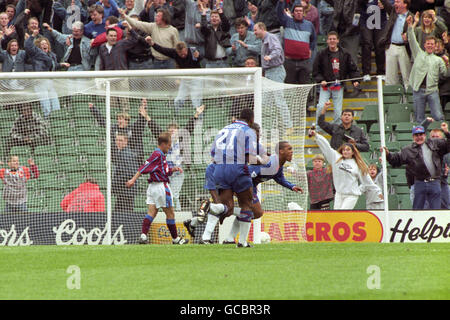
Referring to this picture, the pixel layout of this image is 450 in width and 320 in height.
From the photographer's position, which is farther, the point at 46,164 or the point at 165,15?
the point at 165,15

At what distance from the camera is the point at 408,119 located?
19797mm

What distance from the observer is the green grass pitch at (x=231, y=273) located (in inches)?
289

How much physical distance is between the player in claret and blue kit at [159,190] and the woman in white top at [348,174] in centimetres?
306

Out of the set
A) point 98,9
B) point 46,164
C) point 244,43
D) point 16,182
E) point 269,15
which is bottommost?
point 16,182

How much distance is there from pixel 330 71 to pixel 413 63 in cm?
182

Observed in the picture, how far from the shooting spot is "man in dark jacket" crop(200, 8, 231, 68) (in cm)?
1909

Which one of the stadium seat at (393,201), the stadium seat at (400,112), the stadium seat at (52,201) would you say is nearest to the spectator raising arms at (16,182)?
the stadium seat at (52,201)

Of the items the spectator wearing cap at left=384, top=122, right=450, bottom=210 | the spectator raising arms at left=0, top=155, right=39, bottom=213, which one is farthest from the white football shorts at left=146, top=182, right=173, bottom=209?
the spectator wearing cap at left=384, top=122, right=450, bottom=210

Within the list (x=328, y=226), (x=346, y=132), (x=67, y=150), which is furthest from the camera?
(x=346, y=132)

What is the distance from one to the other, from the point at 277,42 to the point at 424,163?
422cm

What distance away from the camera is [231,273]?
8750 millimetres

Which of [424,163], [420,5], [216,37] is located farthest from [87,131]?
[420,5]

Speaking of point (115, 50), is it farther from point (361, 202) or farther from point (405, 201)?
point (405, 201)

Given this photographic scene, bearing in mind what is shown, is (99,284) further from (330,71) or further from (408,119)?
(408,119)
